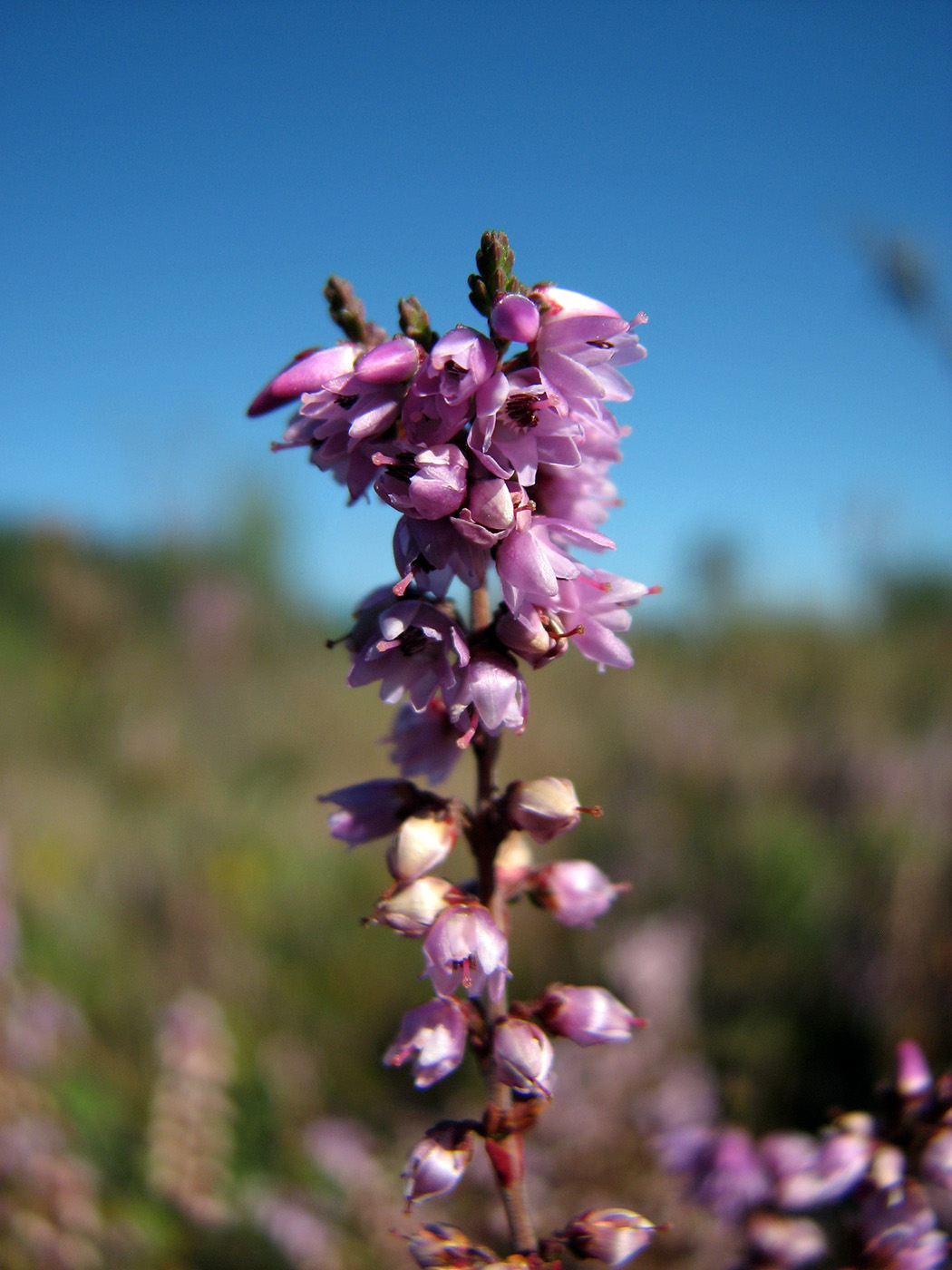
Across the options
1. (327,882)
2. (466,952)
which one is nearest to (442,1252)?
(466,952)

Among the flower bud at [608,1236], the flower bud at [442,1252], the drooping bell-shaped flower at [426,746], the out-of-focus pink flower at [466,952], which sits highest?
the drooping bell-shaped flower at [426,746]

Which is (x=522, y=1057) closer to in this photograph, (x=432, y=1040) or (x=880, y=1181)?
(x=432, y=1040)

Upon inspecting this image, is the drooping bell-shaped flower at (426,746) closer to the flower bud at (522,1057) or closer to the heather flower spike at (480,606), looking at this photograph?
the heather flower spike at (480,606)

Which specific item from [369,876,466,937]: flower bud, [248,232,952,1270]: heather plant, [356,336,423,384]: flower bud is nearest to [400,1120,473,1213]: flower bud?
[248,232,952,1270]: heather plant

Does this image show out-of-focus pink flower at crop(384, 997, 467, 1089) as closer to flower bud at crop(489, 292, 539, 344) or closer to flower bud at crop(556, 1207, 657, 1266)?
flower bud at crop(556, 1207, 657, 1266)

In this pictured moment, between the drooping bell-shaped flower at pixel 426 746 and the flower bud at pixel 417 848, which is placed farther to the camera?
A: the drooping bell-shaped flower at pixel 426 746

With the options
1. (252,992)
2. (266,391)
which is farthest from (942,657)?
(266,391)

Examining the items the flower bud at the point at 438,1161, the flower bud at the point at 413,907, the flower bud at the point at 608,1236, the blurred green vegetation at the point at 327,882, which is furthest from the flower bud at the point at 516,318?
the blurred green vegetation at the point at 327,882
